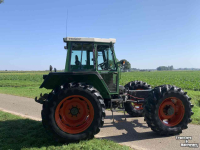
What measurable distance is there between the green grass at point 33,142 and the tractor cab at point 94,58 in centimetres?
173

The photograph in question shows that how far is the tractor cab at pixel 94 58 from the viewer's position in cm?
450

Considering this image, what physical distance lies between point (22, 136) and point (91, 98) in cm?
220

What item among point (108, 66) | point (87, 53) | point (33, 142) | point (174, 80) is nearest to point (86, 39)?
A: point (87, 53)

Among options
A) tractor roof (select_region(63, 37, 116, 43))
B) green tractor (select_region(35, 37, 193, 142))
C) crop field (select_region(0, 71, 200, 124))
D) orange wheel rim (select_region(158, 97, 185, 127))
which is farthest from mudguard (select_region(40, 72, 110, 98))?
crop field (select_region(0, 71, 200, 124))

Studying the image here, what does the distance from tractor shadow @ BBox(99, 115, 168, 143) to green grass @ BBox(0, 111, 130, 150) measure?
53 cm

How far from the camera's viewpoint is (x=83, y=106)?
4.23m

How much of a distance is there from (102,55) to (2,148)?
352 centimetres

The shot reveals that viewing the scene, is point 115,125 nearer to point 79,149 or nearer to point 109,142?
point 109,142

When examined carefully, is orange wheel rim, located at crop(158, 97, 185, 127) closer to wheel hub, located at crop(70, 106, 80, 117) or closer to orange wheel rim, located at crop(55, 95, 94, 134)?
orange wheel rim, located at crop(55, 95, 94, 134)

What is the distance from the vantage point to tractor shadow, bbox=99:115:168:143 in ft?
13.5

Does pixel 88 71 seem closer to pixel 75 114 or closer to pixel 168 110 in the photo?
pixel 75 114

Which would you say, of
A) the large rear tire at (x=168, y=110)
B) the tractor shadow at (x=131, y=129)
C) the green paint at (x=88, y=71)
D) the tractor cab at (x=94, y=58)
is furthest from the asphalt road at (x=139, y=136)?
the tractor cab at (x=94, y=58)

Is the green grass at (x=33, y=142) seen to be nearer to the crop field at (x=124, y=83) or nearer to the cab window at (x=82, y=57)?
the cab window at (x=82, y=57)

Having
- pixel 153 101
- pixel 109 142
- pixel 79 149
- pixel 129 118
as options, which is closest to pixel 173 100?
pixel 153 101
